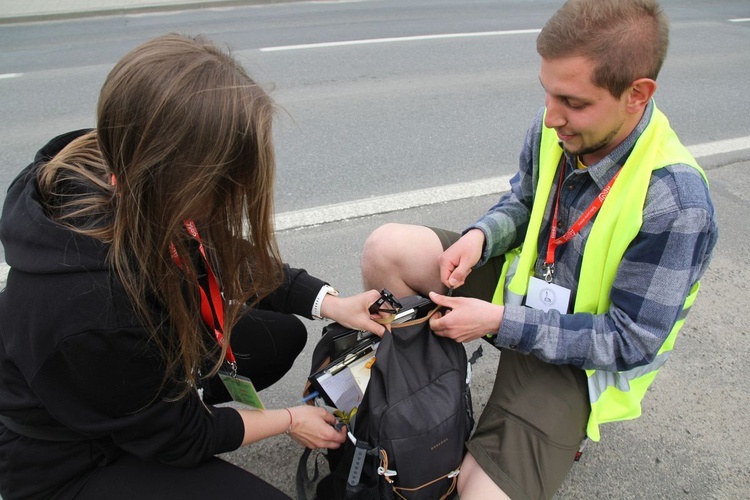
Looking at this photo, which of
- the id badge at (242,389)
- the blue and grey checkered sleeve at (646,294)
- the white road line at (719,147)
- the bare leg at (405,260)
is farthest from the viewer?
the white road line at (719,147)

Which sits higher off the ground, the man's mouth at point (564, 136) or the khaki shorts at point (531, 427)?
the man's mouth at point (564, 136)

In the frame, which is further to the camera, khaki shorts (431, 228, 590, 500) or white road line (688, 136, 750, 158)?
white road line (688, 136, 750, 158)

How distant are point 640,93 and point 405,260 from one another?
946mm

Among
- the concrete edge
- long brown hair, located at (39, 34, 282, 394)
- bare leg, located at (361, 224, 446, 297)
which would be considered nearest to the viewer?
long brown hair, located at (39, 34, 282, 394)

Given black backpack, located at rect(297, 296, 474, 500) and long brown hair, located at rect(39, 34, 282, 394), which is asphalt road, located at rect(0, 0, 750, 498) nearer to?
long brown hair, located at rect(39, 34, 282, 394)

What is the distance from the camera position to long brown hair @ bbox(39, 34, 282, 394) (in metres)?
1.34

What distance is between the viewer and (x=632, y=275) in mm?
1736

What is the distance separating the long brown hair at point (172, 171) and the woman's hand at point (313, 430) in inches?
15.7

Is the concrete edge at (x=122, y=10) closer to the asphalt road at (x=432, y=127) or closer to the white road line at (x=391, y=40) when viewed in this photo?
Result: the asphalt road at (x=432, y=127)

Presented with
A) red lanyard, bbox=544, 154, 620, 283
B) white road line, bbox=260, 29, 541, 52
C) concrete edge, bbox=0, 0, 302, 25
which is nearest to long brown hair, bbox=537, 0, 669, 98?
red lanyard, bbox=544, 154, 620, 283

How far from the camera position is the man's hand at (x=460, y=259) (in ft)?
6.90

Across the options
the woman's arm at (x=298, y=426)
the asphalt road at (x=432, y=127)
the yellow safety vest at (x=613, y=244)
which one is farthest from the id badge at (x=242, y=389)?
the yellow safety vest at (x=613, y=244)

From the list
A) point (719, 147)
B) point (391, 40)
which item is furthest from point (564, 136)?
point (391, 40)

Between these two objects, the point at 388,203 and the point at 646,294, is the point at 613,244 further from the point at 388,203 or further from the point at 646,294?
the point at 388,203
